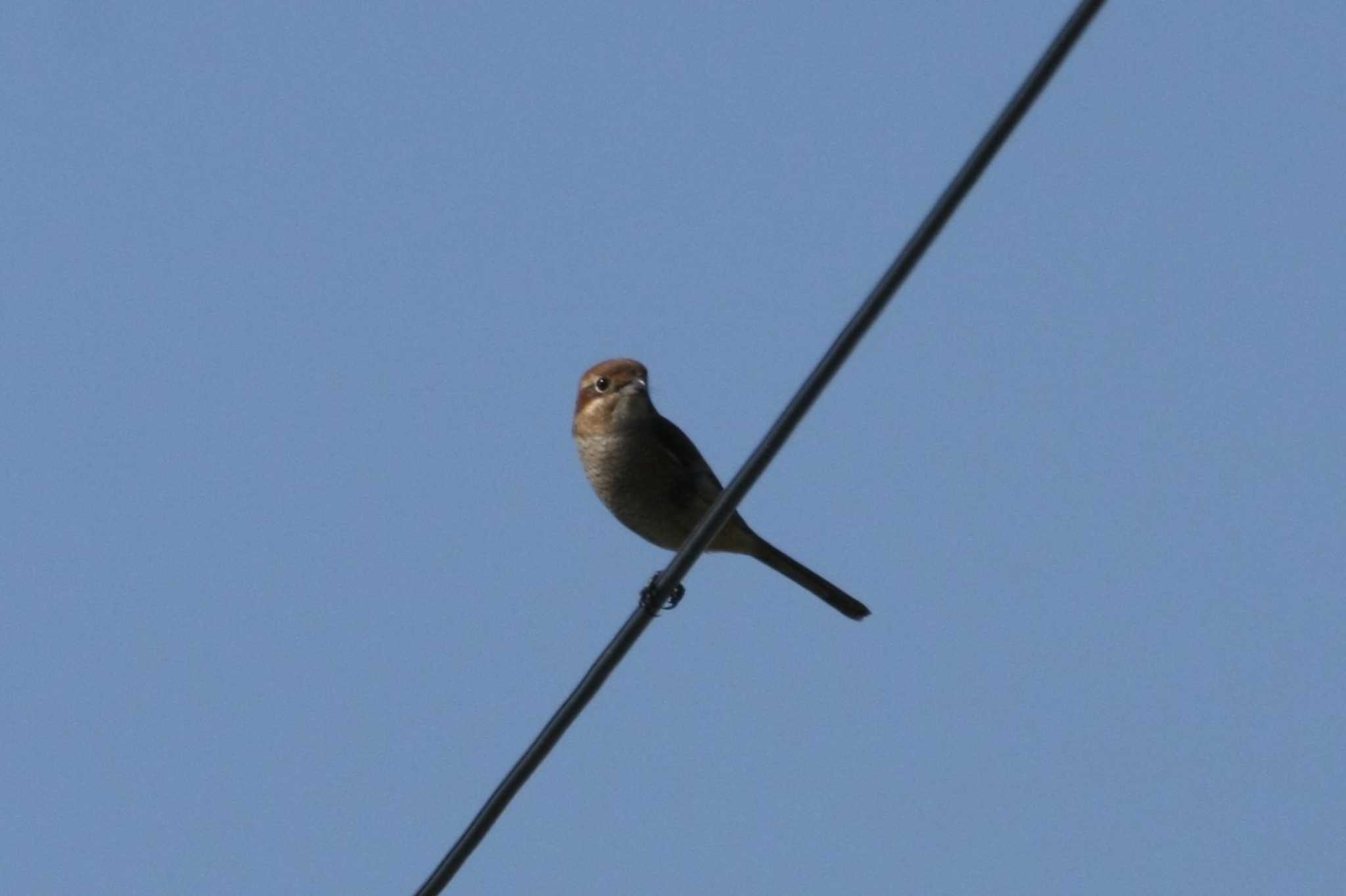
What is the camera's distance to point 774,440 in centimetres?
555

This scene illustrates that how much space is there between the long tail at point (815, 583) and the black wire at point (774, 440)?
407 centimetres

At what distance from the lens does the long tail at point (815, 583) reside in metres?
11.2

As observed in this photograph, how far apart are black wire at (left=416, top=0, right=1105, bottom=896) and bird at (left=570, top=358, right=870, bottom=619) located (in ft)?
11.2

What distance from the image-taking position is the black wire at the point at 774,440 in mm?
4590

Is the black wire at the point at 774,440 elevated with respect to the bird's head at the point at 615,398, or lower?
lower

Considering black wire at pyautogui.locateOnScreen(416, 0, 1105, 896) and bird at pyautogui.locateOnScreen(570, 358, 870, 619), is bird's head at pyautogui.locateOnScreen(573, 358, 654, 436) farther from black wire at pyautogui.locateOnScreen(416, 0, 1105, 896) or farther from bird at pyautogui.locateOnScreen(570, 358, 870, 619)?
black wire at pyautogui.locateOnScreen(416, 0, 1105, 896)

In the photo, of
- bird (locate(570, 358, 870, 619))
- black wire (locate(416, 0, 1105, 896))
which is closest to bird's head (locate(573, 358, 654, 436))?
bird (locate(570, 358, 870, 619))

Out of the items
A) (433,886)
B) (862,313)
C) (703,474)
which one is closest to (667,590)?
(433,886)

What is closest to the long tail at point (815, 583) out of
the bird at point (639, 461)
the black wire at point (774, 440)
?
the bird at point (639, 461)

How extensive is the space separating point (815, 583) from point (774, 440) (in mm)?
5829

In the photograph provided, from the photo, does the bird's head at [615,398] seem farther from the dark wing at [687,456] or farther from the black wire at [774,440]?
the black wire at [774,440]

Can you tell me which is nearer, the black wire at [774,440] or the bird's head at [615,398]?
the black wire at [774,440]

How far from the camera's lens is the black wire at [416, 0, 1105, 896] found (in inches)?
181

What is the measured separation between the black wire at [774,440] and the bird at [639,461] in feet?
11.2
